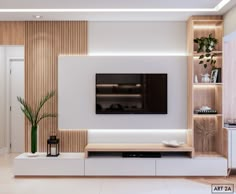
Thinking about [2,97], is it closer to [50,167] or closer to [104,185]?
[50,167]

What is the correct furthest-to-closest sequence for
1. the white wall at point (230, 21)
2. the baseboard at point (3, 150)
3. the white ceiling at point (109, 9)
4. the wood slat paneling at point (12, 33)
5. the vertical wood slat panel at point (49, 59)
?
the baseboard at point (3, 150), the wood slat paneling at point (12, 33), the vertical wood slat panel at point (49, 59), the white wall at point (230, 21), the white ceiling at point (109, 9)

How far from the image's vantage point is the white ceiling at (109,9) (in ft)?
15.0

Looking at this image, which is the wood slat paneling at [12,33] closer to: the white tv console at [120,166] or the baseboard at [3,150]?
the white tv console at [120,166]

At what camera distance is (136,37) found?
5.60 meters

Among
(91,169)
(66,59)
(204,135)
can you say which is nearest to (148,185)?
(91,169)

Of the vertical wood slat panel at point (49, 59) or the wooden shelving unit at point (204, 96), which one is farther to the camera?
the vertical wood slat panel at point (49, 59)

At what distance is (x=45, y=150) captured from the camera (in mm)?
5586

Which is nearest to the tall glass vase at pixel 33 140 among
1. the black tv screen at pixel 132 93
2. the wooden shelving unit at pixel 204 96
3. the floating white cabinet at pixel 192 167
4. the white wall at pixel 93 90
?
the white wall at pixel 93 90

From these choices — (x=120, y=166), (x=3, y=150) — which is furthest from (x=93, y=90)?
(x=3, y=150)

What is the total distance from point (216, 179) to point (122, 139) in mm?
1680

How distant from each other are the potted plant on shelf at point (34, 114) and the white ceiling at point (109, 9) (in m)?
1.38

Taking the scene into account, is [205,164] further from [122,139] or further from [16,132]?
[16,132]

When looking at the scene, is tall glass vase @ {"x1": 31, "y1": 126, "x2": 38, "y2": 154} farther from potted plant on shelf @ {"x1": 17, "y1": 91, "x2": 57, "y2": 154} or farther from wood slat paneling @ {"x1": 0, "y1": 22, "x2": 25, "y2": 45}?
wood slat paneling @ {"x1": 0, "y1": 22, "x2": 25, "y2": 45}

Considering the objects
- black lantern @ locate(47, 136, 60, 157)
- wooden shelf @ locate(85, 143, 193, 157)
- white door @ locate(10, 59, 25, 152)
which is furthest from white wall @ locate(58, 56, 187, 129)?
white door @ locate(10, 59, 25, 152)
